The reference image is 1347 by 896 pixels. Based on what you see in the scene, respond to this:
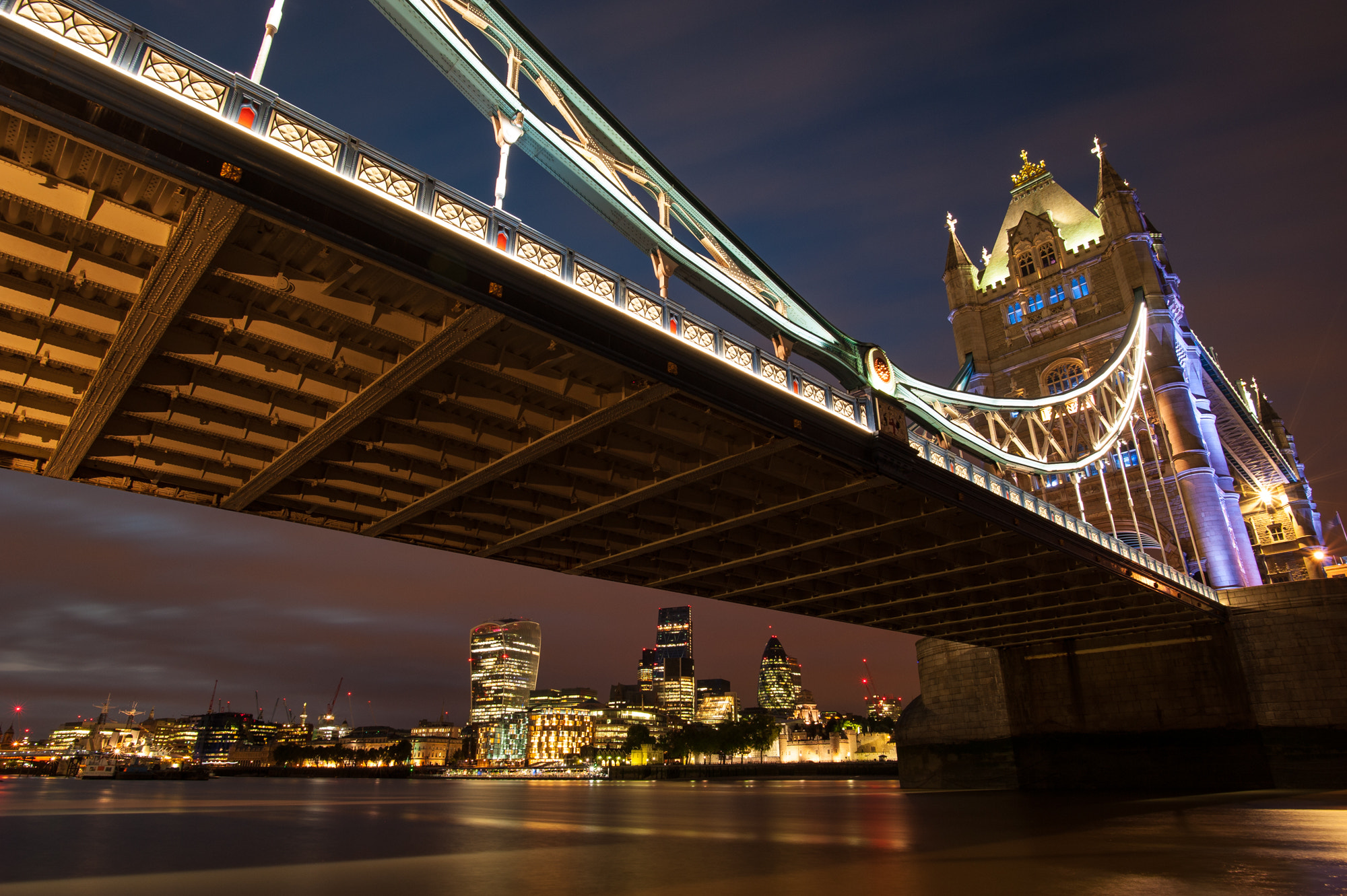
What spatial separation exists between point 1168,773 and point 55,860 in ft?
139

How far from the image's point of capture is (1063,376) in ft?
199

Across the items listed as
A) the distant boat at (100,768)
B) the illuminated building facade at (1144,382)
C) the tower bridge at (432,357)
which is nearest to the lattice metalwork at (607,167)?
the tower bridge at (432,357)

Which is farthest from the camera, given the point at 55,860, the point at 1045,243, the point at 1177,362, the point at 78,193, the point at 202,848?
the point at 1045,243

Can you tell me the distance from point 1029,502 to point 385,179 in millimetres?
22629

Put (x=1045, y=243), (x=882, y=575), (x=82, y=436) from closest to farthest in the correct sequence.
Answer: (x=82, y=436) → (x=882, y=575) → (x=1045, y=243)

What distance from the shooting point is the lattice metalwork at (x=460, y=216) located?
11.9m

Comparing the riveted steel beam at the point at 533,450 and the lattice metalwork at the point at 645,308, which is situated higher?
the lattice metalwork at the point at 645,308

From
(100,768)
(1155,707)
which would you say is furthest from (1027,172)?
(100,768)

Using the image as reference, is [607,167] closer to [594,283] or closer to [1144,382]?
[594,283]

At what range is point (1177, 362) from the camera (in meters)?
47.9

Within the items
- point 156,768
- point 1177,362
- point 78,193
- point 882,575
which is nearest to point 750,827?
point 882,575

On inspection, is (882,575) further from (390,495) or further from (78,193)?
(78,193)

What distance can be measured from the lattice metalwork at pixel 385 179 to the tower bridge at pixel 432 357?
38 millimetres

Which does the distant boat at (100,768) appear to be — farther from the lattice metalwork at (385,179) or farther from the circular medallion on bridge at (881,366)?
the lattice metalwork at (385,179)
